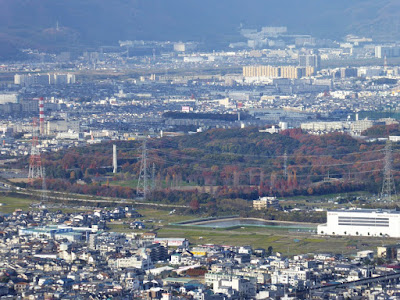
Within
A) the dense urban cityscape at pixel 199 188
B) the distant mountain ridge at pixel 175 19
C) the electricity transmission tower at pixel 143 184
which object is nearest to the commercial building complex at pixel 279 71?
the dense urban cityscape at pixel 199 188

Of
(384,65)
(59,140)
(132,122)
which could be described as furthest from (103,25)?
(59,140)

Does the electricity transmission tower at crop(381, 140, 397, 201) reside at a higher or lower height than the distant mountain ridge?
lower

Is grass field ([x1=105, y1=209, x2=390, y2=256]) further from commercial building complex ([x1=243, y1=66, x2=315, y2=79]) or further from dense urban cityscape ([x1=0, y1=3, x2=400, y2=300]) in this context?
commercial building complex ([x1=243, y1=66, x2=315, y2=79])

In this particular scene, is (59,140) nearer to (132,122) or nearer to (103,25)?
(132,122)

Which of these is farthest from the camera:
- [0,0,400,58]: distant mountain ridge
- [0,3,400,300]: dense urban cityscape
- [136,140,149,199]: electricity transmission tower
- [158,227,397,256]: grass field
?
[0,0,400,58]: distant mountain ridge

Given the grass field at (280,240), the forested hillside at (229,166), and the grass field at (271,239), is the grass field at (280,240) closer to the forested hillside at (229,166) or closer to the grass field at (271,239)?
the grass field at (271,239)

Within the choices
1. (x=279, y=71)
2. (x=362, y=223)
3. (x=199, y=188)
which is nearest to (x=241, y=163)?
(x=199, y=188)

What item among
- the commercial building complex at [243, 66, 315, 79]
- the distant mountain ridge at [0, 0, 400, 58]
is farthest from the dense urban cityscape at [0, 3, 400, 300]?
the distant mountain ridge at [0, 0, 400, 58]
